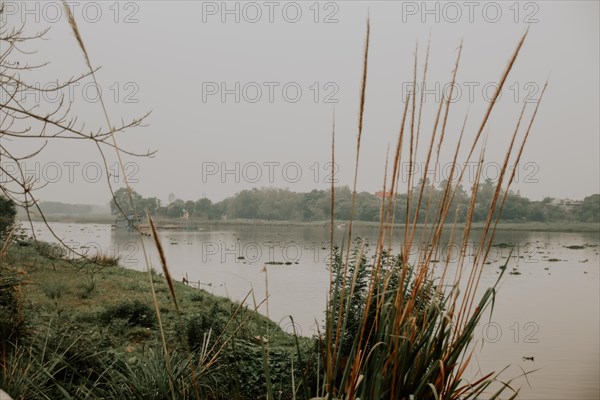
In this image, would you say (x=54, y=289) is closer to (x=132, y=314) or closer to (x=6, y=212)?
(x=132, y=314)

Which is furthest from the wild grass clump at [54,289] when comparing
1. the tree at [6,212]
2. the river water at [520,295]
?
the tree at [6,212]

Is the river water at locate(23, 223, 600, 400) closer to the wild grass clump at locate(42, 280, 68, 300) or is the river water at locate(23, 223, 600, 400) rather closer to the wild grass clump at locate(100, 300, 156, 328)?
the wild grass clump at locate(100, 300, 156, 328)

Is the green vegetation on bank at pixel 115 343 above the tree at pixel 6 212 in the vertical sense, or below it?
below

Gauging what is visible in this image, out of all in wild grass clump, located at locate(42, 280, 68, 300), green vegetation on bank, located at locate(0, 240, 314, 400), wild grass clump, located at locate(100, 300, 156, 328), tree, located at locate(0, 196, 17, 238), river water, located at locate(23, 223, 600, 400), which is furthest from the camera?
tree, located at locate(0, 196, 17, 238)

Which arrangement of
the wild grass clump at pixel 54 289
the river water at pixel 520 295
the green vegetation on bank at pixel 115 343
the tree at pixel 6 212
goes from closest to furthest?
1. the green vegetation on bank at pixel 115 343
2. the river water at pixel 520 295
3. the wild grass clump at pixel 54 289
4. the tree at pixel 6 212

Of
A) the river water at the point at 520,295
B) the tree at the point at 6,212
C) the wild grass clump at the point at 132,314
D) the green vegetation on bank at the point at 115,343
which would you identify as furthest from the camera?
the tree at the point at 6,212

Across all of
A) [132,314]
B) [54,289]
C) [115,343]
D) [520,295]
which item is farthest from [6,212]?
[520,295]

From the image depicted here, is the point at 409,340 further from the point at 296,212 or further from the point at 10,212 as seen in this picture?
the point at 296,212

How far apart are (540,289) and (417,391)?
14.2 m

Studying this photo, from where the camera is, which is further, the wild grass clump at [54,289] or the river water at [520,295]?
the wild grass clump at [54,289]

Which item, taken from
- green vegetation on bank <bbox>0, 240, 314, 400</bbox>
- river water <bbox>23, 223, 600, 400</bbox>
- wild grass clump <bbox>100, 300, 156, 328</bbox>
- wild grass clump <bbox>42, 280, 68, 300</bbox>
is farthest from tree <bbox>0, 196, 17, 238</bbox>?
wild grass clump <bbox>100, 300, 156, 328</bbox>

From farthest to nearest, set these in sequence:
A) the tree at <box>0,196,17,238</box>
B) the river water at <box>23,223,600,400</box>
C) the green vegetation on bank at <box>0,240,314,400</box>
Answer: the tree at <box>0,196,17,238</box> → the river water at <box>23,223,600,400</box> → the green vegetation on bank at <box>0,240,314,400</box>

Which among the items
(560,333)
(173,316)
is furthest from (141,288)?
(560,333)

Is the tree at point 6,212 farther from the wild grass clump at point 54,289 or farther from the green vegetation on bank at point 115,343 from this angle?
the wild grass clump at point 54,289
